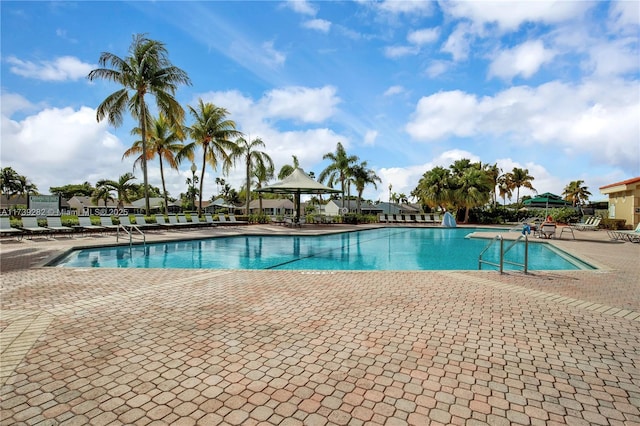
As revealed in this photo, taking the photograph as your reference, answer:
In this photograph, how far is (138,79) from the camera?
1930 cm

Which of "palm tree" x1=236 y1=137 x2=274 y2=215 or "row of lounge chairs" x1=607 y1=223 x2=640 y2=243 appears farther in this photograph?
"palm tree" x1=236 y1=137 x2=274 y2=215

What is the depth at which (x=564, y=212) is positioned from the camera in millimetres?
29078

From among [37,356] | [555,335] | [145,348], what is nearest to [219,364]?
[145,348]

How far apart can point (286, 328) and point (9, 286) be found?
5513 millimetres

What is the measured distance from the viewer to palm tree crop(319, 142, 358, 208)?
3338cm

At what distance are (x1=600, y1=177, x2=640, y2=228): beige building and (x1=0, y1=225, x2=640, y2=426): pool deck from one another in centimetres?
1992

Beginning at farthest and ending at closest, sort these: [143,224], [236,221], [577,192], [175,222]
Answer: [577,192], [236,221], [175,222], [143,224]

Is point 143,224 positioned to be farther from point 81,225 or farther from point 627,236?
point 627,236

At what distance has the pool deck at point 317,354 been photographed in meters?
2.41

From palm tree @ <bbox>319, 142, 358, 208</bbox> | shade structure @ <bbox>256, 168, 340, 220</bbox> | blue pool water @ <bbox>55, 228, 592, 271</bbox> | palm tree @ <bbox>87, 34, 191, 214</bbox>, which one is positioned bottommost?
blue pool water @ <bbox>55, 228, 592, 271</bbox>

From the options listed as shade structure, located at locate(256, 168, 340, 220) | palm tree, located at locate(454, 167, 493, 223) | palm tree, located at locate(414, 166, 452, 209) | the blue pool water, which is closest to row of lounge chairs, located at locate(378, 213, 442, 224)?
palm tree, located at locate(414, 166, 452, 209)

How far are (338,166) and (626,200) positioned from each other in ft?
71.9

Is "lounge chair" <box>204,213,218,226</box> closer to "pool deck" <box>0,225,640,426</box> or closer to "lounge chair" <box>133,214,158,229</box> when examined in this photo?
"lounge chair" <box>133,214,158,229</box>

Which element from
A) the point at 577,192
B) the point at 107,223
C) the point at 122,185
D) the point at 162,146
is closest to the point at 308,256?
the point at 107,223
